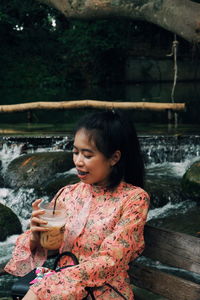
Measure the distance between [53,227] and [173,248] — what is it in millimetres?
598

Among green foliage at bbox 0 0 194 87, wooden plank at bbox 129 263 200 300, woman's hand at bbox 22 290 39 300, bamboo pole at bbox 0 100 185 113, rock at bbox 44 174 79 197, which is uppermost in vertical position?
green foliage at bbox 0 0 194 87

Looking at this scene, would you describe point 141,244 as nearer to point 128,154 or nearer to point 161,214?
point 128,154

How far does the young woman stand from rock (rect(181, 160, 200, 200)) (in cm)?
467

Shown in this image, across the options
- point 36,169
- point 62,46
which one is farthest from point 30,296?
point 62,46

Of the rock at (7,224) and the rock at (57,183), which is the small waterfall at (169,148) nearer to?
the rock at (57,183)

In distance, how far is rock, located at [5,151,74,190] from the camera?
8406 mm

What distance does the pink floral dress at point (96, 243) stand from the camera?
2.37m

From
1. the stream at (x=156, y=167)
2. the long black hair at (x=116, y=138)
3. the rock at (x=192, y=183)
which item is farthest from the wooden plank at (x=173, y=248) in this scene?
the rock at (x=192, y=183)

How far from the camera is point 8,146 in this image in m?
10.1

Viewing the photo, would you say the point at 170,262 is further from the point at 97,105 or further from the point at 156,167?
the point at 97,105

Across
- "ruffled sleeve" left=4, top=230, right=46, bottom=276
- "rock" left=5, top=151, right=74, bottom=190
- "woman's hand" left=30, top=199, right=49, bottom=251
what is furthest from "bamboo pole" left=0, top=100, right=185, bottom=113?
"woman's hand" left=30, top=199, right=49, bottom=251

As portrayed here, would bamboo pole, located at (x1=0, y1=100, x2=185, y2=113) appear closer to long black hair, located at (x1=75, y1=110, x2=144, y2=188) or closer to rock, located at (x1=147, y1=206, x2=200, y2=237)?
rock, located at (x1=147, y1=206, x2=200, y2=237)

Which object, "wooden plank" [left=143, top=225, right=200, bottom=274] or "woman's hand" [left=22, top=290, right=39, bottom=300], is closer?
"woman's hand" [left=22, top=290, right=39, bottom=300]

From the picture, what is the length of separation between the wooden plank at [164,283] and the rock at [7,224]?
389cm
